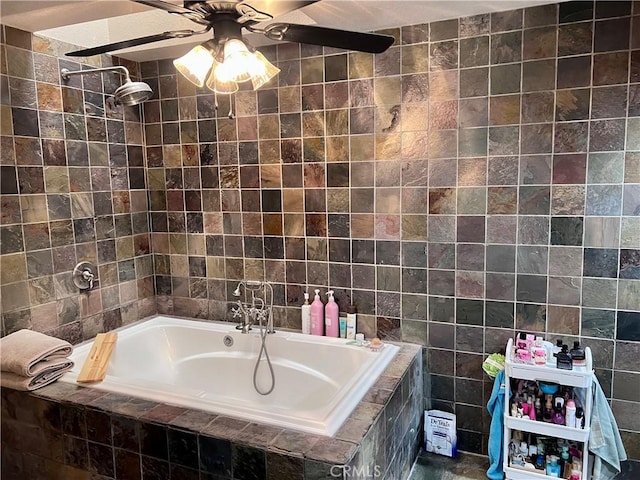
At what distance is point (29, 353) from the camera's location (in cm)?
217

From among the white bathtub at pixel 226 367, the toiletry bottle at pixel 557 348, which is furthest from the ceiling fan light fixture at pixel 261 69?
the toiletry bottle at pixel 557 348

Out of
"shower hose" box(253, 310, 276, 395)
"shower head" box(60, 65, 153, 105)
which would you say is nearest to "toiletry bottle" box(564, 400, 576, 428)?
"shower hose" box(253, 310, 276, 395)

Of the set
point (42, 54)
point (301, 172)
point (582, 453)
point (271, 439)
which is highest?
point (42, 54)

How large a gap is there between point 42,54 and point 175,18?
0.74 metres

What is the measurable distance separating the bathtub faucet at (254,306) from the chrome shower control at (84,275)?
0.86 metres

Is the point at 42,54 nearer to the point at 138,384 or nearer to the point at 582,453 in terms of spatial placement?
the point at 138,384

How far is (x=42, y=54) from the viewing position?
2.51 meters

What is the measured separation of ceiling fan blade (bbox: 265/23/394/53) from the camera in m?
1.56

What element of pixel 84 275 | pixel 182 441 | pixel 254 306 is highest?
pixel 84 275

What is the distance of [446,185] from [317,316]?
107cm

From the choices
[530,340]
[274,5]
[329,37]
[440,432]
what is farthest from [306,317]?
[274,5]

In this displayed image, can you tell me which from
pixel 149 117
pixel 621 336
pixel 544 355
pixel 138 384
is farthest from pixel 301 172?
pixel 621 336

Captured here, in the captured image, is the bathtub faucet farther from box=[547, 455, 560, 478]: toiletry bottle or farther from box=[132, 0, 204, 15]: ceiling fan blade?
box=[132, 0, 204, 15]: ceiling fan blade

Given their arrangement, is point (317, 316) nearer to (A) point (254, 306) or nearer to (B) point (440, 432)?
(A) point (254, 306)
